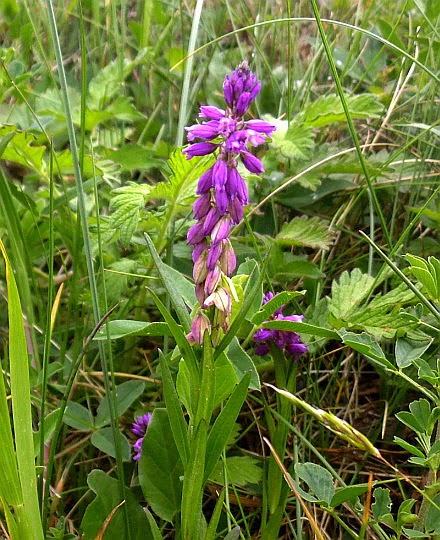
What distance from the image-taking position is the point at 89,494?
4.63 ft

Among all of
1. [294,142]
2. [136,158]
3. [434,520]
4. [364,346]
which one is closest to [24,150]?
[136,158]

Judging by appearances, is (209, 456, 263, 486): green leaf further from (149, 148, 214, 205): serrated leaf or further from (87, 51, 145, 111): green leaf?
(87, 51, 145, 111): green leaf

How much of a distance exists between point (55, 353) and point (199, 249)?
760 mm

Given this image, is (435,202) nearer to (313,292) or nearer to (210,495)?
(313,292)

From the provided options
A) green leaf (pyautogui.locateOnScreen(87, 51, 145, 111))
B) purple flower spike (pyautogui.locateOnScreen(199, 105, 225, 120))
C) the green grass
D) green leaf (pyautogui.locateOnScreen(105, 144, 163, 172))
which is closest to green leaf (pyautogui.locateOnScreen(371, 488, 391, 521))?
the green grass

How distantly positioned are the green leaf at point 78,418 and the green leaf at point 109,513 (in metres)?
0.18

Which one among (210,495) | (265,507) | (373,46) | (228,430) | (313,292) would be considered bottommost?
(210,495)

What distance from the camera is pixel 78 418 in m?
1.41

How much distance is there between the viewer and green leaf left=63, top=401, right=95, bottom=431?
1402mm

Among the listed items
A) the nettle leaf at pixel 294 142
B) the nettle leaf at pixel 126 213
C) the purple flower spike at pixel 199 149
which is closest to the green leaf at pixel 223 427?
the purple flower spike at pixel 199 149

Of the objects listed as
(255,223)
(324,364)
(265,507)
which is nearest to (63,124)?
(255,223)

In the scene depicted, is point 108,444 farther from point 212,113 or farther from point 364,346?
point 212,113

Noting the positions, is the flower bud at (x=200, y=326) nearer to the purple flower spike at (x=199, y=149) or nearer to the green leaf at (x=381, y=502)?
the purple flower spike at (x=199, y=149)

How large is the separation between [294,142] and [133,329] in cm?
73
